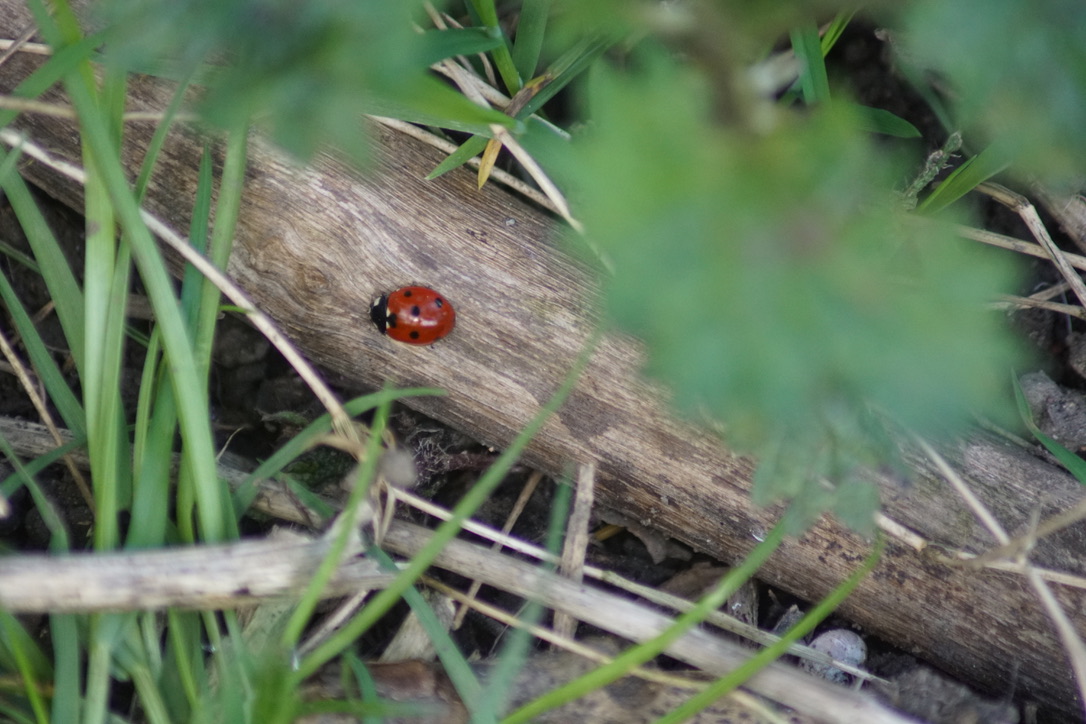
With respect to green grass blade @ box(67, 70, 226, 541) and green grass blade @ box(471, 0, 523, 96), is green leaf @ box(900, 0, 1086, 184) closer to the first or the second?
green grass blade @ box(471, 0, 523, 96)

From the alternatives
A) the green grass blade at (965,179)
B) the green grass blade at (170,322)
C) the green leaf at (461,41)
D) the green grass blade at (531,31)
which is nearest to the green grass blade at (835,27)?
the green grass blade at (965,179)

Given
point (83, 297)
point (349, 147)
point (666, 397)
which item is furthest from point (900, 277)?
point (83, 297)

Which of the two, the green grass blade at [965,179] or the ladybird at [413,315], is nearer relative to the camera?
the ladybird at [413,315]

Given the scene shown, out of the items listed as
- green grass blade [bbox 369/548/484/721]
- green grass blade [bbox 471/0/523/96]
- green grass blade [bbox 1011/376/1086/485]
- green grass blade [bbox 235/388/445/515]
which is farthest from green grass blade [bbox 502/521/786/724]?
green grass blade [bbox 471/0/523/96]

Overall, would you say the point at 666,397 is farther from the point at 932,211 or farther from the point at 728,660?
the point at 932,211

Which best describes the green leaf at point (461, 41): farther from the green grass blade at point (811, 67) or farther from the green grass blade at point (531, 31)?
the green grass blade at point (811, 67)

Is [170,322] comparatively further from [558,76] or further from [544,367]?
[558,76]
